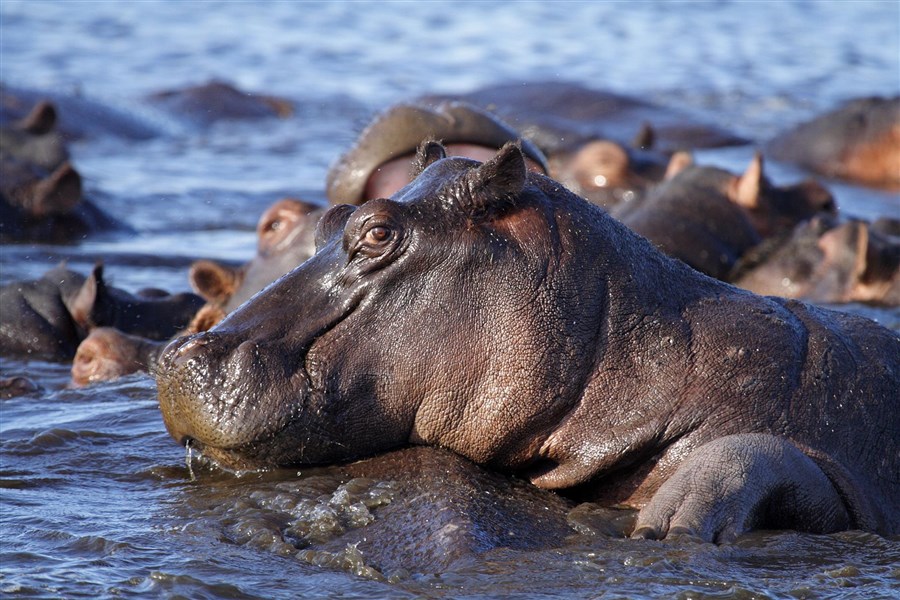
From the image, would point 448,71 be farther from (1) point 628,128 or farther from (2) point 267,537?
(2) point 267,537

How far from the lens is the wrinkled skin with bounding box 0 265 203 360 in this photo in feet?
23.8

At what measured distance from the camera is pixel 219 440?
418cm

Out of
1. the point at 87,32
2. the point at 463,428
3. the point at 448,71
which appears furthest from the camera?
the point at 87,32

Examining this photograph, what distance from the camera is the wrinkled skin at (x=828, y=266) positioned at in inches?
339

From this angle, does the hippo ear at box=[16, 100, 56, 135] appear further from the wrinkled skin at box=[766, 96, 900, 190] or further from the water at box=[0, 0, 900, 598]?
the wrinkled skin at box=[766, 96, 900, 190]

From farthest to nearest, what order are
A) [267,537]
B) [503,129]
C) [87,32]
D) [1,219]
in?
[87,32] → [1,219] → [503,129] → [267,537]

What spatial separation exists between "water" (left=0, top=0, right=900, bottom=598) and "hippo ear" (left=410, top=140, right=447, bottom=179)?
111 cm

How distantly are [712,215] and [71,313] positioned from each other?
4.07 m

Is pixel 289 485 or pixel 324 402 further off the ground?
pixel 324 402

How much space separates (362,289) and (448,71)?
1685 cm

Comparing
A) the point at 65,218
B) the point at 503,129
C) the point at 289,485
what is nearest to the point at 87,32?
the point at 65,218

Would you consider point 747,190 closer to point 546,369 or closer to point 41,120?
point 41,120

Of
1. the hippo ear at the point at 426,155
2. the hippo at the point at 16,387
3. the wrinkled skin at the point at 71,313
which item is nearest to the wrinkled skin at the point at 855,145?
the wrinkled skin at the point at 71,313

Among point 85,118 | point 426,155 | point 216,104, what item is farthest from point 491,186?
point 216,104
